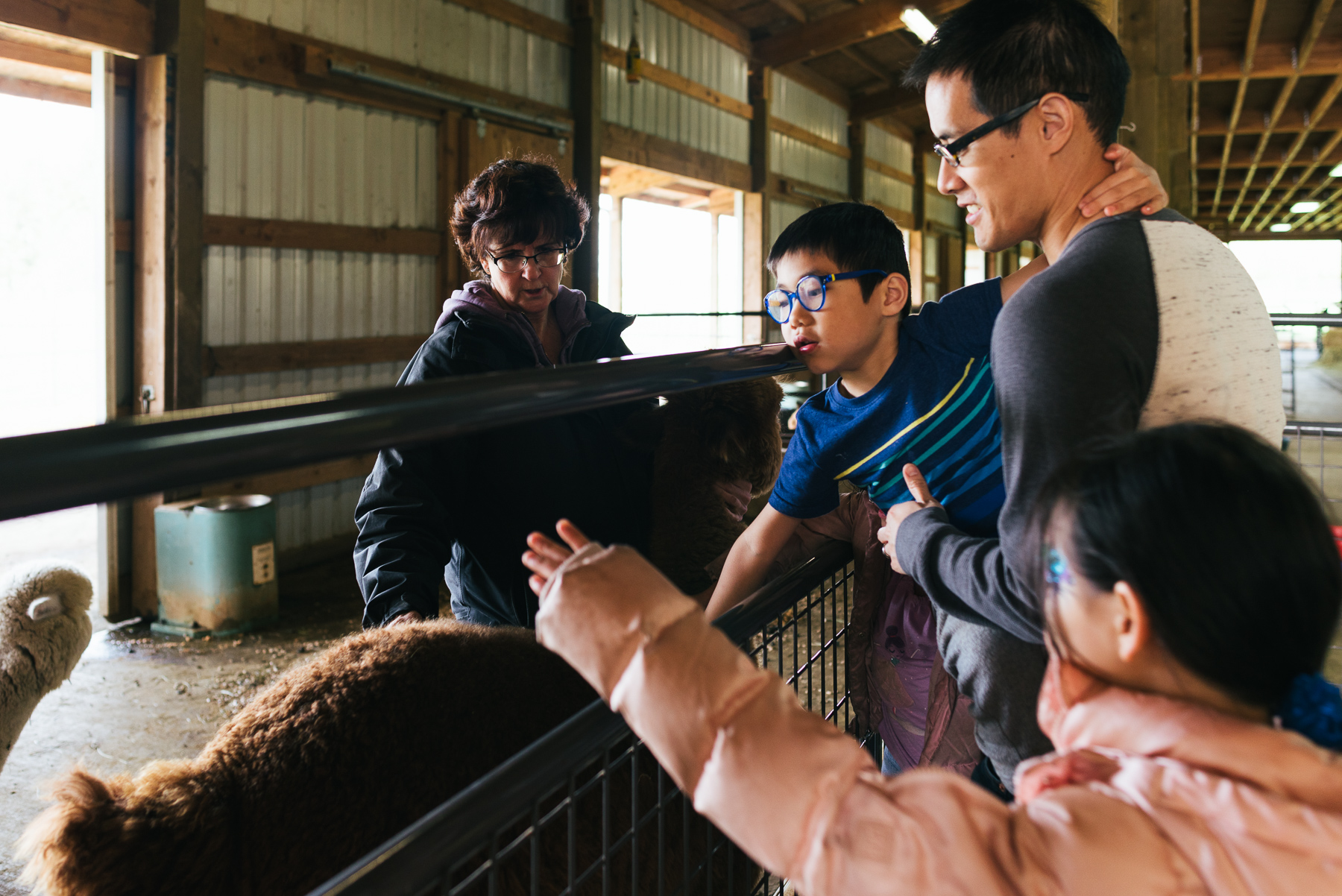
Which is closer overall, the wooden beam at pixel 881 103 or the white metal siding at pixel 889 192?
the wooden beam at pixel 881 103

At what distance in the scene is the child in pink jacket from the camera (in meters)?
0.53

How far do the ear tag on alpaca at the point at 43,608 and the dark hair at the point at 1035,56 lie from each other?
258 cm

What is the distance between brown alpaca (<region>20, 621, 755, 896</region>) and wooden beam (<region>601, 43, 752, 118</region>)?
6.82 meters

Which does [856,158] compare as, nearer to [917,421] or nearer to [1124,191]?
[917,421]

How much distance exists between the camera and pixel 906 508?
3.39 feet

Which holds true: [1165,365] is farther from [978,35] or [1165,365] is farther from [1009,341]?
[978,35]

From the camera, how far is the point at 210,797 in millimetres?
851

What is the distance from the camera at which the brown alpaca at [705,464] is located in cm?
165

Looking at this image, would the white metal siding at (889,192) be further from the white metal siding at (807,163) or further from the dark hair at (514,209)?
the dark hair at (514,209)

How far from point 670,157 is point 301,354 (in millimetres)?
4214

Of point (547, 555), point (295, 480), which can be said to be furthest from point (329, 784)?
point (295, 480)

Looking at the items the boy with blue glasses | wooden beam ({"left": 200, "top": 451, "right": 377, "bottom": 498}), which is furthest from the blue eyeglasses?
wooden beam ({"left": 200, "top": 451, "right": 377, "bottom": 498})

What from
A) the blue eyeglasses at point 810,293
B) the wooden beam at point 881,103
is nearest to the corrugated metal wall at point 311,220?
the blue eyeglasses at point 810,293

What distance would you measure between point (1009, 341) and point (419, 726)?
0.73m
